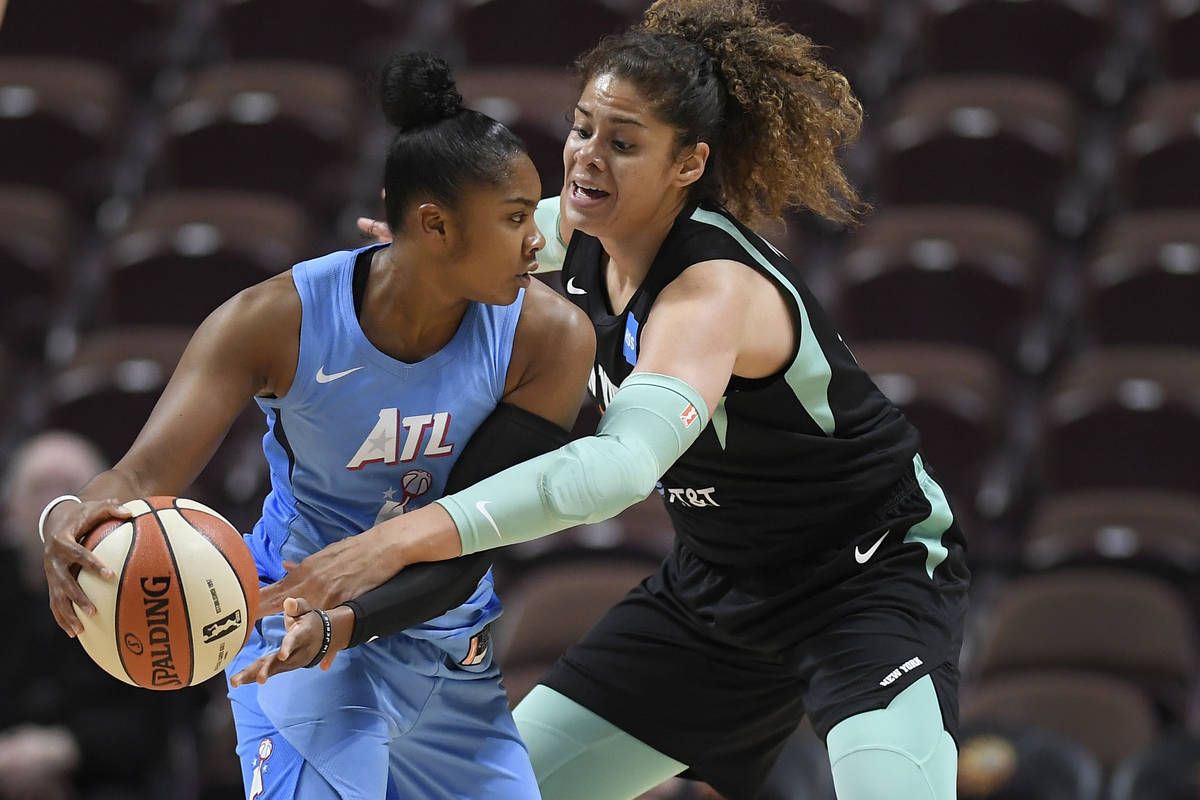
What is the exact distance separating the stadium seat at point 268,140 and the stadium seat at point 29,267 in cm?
63

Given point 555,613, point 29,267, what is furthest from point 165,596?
point 29,267

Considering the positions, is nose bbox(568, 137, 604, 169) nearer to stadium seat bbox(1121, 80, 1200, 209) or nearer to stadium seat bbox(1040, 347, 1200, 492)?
stadium seat bbox(1040, 347, 1200, 492)

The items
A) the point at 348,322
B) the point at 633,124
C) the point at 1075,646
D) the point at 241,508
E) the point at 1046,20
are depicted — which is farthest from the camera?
the point at 1046,20

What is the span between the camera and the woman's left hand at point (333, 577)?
2771 millimetres

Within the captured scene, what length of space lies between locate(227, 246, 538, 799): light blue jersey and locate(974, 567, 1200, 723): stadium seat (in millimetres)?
2733

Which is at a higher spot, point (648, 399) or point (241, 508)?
point (648, 399)

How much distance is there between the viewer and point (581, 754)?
11.8 ft

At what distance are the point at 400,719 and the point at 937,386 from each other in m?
3.58

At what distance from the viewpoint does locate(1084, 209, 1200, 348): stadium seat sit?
6.50m

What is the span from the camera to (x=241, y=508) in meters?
6.08

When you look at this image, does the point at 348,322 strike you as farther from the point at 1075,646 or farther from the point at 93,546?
the point at 1075,646

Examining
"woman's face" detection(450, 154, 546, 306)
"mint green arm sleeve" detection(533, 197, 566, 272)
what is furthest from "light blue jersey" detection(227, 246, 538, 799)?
"mint green arm sleeve" detection(533, 197, 566, 272)

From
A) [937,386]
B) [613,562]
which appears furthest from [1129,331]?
[613,562]

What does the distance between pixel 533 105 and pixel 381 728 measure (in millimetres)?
4619
